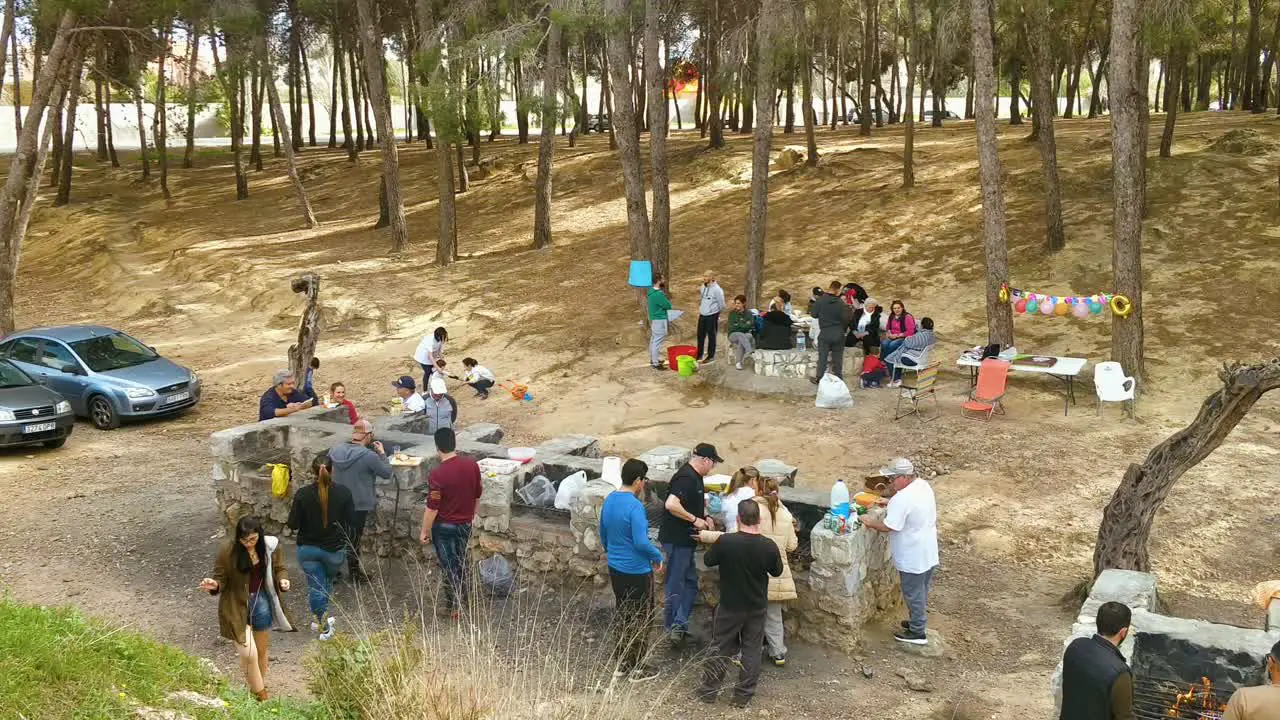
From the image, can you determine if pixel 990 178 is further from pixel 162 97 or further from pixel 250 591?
pixel 162 97

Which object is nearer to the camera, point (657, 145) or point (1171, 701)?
point (1171, 701)

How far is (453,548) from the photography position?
870 centimetres

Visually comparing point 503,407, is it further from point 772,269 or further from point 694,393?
point 772,269

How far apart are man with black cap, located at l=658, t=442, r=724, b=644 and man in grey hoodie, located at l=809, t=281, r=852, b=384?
6769mm

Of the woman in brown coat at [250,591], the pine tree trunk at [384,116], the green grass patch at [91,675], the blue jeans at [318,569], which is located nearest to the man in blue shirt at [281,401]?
the blue jeans at [318,569]

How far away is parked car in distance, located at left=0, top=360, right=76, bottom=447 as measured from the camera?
44.8 feet

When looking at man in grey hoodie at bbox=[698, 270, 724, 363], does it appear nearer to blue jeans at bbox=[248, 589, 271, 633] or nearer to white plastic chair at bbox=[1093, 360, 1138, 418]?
white plastic chair at bbox=[1093, 360, 1138, 418]

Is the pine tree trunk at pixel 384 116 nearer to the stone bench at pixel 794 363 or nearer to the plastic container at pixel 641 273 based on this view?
the plastic container at pixel 641 273

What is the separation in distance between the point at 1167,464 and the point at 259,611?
6685 mm

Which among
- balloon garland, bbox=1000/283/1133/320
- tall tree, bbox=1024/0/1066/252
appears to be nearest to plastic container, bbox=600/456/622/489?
balloon garland, bbox=1000/283/1133/320

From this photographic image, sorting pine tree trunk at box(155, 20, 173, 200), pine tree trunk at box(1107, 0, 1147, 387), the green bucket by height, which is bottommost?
the green bucket

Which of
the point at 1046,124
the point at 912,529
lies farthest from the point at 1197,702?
the point at 1046,124

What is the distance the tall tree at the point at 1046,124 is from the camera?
19.2 metres

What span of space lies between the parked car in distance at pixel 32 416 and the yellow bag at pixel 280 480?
5.57 m
